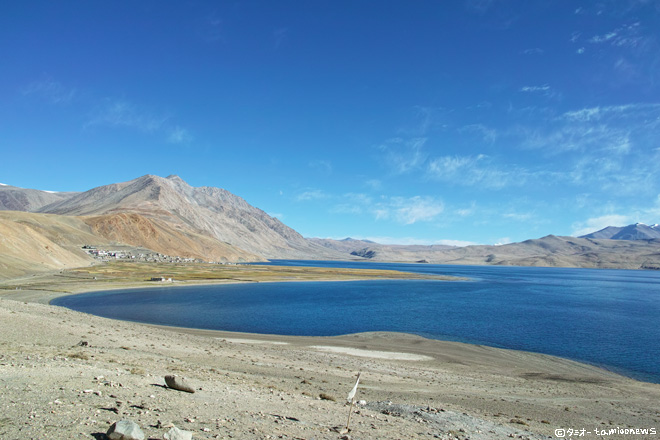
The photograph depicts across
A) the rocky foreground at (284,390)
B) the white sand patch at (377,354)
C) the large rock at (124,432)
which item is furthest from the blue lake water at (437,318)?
the large rock at (124,432)

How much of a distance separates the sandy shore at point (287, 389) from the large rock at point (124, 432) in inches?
25.6

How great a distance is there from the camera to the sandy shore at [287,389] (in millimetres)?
11336

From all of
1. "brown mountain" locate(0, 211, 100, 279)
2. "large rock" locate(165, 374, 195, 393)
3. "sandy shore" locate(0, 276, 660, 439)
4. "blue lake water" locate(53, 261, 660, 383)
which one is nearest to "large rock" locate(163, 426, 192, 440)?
"sandy shore" locate(0, 276, 660, 439)

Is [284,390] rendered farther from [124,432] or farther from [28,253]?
[28,253]

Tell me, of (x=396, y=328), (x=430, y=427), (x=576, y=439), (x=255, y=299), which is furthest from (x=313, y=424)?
(x=255, y=299)

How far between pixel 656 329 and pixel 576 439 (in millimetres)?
53310

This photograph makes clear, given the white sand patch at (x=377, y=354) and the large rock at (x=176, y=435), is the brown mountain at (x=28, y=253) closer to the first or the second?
the white sand patch at (x=377, y=354)

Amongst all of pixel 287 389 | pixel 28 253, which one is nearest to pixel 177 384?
pixel 287 389

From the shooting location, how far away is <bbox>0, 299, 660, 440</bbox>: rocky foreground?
11.3m

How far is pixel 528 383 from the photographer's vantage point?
27.3m

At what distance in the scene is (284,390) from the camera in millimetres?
18406

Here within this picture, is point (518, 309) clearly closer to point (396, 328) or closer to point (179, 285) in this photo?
point (396, 328)

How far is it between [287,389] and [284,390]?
2.15ft

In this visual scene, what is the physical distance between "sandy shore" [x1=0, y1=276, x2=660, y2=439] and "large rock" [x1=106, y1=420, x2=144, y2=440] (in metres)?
0.65
